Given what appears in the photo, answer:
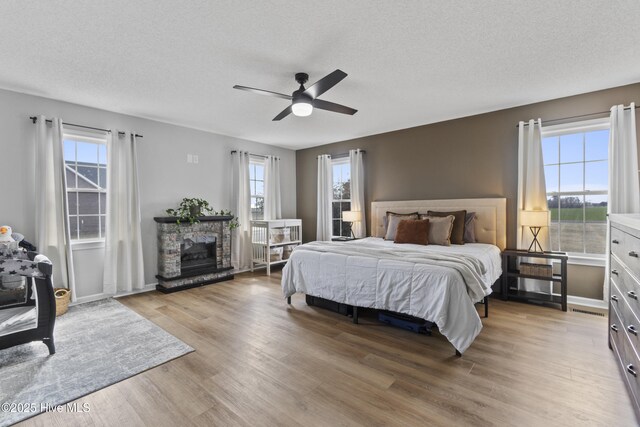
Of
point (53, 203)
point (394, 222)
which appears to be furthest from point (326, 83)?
point (53, 203)

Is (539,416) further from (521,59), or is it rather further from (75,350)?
(75,350)

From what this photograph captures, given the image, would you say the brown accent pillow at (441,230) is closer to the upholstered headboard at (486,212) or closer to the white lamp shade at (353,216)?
the upholstered headboard at (486,212)

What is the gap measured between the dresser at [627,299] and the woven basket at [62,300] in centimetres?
517

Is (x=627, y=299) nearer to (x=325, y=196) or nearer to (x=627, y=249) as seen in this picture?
(x=627, y=249)

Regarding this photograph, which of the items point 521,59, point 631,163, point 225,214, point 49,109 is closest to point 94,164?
point 49,109

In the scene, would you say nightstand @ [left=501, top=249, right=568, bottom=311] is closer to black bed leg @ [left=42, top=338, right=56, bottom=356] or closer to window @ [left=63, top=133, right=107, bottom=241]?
black bed leg @ [left=42, top=338, right=56, bottom=356]

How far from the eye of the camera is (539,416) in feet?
5.65

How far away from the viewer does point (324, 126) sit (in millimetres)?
4891

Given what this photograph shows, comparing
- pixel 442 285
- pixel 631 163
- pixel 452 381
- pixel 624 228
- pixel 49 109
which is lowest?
pixel 452 381

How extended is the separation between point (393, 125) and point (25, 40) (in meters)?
4.46

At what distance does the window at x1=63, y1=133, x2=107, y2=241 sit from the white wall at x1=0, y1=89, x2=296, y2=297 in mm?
250

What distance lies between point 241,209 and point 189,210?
1093mm

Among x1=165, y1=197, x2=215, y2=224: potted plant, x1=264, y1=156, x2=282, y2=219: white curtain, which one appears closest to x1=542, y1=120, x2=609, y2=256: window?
x1=264, y1=156, x2=282, y2=219: white curtain

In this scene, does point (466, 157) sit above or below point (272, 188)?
above
